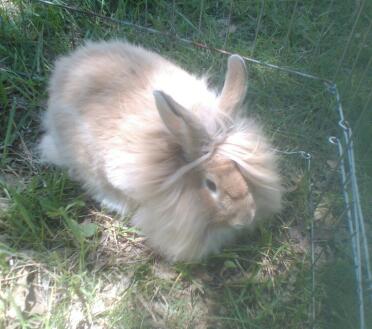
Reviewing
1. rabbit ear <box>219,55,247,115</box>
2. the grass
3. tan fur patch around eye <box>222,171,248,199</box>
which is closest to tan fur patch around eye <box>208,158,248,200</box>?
tan fur patch around eye <box>222,171,248,199</box>

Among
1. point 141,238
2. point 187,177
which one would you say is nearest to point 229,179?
point 187,177

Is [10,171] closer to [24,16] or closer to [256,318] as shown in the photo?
[24,16]

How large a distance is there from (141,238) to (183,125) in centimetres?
83

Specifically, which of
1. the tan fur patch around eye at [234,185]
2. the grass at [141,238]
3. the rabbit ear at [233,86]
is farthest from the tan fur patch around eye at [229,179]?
the grass at [141,238]

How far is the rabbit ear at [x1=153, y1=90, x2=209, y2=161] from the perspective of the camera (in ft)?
5.70

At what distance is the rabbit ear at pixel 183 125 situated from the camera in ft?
5.70

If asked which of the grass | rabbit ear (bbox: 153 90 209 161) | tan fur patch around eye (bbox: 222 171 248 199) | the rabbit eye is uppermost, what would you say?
rabbit ear (bbox: 153 90 209 161)

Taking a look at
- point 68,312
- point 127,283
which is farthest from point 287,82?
point 68,312

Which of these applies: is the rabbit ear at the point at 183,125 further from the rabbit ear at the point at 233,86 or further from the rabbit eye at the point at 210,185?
the rabbit ear at the point at 233,86

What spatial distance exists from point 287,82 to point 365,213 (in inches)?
37.6

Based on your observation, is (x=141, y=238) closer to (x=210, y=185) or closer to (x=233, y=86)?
(x=210, y=185)

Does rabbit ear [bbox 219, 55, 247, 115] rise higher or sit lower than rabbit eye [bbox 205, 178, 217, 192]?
higher

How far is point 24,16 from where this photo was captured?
9.80 feet

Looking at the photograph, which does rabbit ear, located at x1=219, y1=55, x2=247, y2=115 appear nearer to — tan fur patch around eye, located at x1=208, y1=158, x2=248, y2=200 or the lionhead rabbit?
the lionhead rabbit
